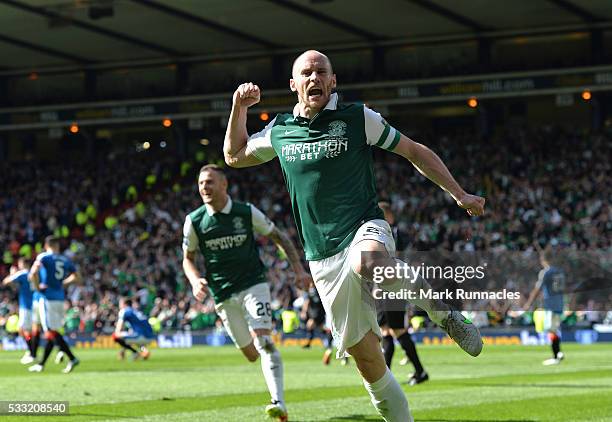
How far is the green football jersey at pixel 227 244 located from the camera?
12.1m

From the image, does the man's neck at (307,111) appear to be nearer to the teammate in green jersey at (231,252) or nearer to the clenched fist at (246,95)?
the clenched fist at (246,95)

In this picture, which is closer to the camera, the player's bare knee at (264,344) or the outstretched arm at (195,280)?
the outstretched arm at (195,280)

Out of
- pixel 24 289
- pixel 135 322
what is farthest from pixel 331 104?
pixel 24 289

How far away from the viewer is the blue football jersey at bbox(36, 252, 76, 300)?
21234 millimetres

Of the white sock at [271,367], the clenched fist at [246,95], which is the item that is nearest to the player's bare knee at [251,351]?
the white sock at [271,367]

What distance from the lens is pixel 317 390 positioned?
50.3 feet

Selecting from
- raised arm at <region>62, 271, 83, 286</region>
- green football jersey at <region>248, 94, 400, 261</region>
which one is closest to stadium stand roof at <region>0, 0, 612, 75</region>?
raised arm at <region>62, 271, 83, 286</region>

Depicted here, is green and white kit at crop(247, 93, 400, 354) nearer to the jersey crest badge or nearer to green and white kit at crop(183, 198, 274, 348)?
the jersey crest badge

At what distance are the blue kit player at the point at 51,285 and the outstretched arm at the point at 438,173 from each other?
1459 centimetres

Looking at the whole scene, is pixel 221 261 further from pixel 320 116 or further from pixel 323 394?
pixel 320 116

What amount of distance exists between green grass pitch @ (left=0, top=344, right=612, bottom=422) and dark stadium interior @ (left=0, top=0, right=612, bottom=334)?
11.1 m

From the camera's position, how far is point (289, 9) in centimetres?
3994

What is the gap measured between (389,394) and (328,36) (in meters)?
38.0

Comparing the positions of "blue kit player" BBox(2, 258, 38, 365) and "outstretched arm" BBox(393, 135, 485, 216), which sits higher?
"outstretched arm" BBox(393, 135, 485, 216)
